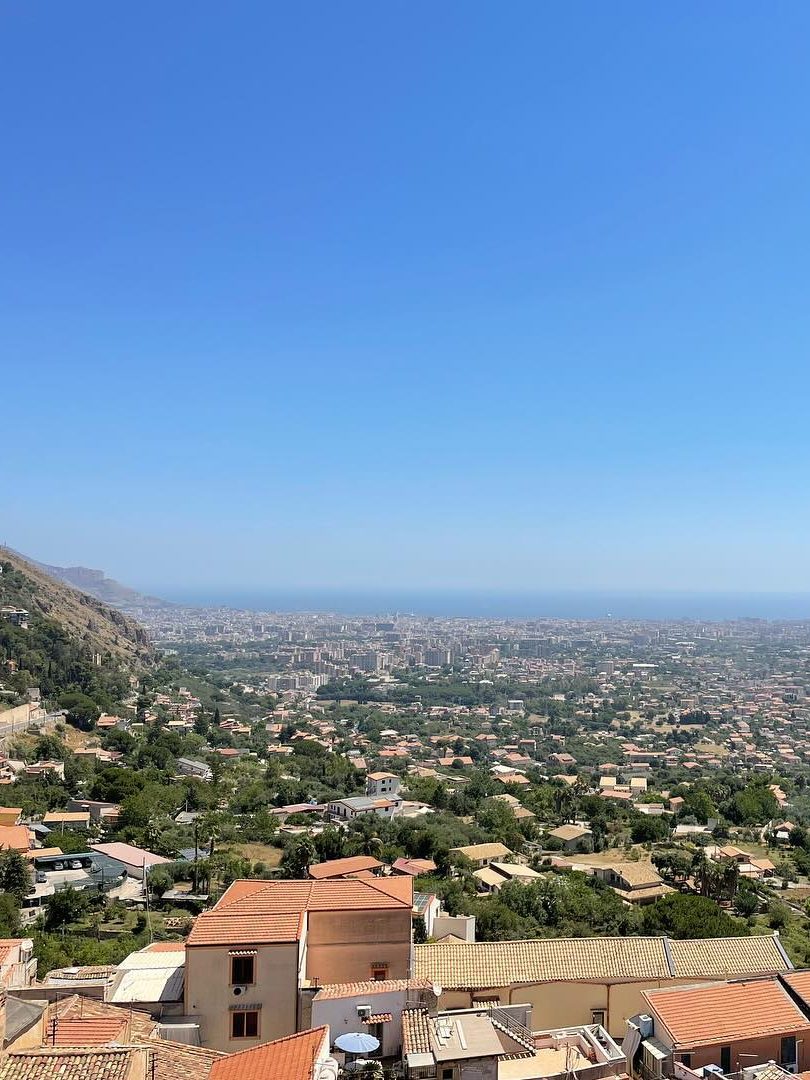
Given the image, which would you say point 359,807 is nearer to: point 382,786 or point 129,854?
point 382,786

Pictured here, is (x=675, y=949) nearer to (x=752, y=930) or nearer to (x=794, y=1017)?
(x=794, y=1017)

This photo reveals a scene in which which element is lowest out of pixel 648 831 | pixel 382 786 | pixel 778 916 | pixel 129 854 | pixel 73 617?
pixel 382 786

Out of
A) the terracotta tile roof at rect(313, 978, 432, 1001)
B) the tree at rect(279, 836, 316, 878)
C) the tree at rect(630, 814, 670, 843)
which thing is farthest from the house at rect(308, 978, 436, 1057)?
the tree at rect(630, 814, 670, 843)

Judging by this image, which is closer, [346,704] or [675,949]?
[675,949]

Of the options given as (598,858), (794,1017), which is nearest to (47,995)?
(794,1017)

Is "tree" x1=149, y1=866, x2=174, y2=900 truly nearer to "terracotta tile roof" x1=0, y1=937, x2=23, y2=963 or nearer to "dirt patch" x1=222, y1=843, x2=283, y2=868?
"dirt patch" x1=222, y1=843, x2=283, y2=868

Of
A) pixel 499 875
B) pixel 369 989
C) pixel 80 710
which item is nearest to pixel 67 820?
pixel 499 875

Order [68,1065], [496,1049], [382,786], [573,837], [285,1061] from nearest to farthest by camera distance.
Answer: [68,1065]
[285,1061]
[496,1049]
[573,837]
[382,786]
